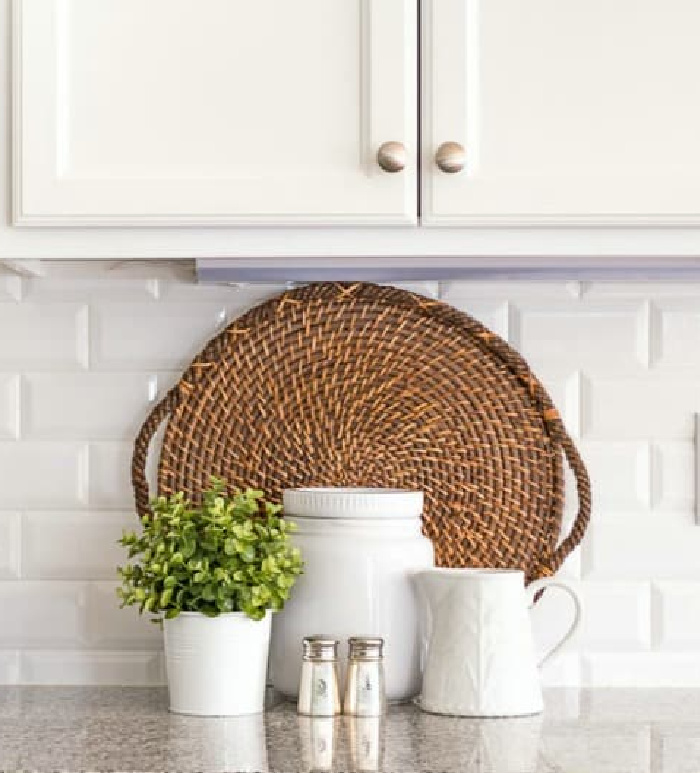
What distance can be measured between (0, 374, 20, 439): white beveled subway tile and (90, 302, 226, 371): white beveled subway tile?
12 cm

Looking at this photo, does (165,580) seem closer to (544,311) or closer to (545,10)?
(544,311)

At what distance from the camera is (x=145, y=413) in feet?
6.59

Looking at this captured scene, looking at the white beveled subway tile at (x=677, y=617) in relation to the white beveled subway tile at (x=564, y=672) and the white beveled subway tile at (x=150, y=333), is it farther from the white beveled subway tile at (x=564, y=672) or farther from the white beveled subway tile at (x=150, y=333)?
the white beveled subway tile at (x=150, y=333)

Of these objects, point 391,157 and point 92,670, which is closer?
point 391,157

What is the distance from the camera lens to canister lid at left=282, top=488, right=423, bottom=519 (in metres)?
1.80

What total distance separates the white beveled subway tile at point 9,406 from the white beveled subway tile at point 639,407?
833 millimetres

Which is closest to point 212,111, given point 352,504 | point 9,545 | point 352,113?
point 352,113

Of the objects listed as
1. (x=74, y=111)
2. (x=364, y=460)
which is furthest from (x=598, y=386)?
(x=74, y=111)

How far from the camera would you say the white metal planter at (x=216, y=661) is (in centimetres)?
171

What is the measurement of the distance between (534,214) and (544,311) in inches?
16.1

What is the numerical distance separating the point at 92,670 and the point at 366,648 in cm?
49

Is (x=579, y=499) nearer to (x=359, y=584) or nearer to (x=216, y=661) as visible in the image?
(x=359, y=584)

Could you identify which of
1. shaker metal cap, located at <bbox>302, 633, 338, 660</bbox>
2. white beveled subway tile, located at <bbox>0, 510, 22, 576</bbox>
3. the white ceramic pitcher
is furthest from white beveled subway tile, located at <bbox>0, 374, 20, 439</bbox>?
the white ceramic pitcher

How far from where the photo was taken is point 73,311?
2.02 m
